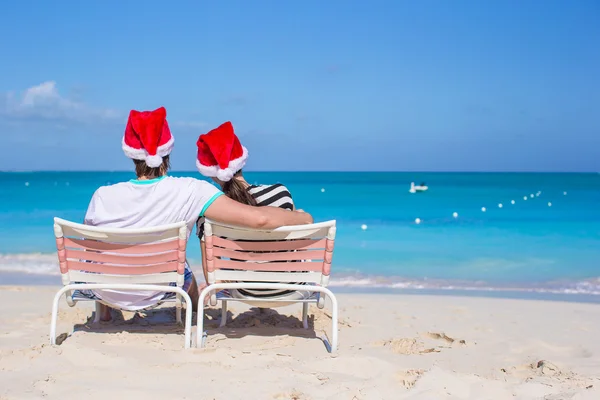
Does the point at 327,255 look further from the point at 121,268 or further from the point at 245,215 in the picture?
the point at 121,268

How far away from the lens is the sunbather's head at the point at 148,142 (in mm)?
3783

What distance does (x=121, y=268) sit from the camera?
371 cm

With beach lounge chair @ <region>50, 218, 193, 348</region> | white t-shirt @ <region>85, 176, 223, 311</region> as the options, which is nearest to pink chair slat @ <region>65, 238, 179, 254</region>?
beach lounge chair @ <region>50, 218, 193, 348</region>

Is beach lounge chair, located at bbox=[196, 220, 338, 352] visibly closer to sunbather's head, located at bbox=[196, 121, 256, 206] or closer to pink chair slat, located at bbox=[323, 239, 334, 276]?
pink chair slat, located at bbox=[323, 239, 334, 276]

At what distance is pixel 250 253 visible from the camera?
12.3 feet

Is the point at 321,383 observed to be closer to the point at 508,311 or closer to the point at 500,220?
the point at 508,311

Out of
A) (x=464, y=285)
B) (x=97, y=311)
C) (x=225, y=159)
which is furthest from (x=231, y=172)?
(x=464, y=285)

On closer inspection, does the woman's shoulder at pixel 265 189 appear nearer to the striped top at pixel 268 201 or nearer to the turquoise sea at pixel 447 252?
the striped top at pixel 268 201

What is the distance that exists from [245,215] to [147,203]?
622mm

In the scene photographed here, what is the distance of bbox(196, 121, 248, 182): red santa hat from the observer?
381cm

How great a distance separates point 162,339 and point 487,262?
8.08 metres

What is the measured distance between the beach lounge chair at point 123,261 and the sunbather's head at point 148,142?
46 cm

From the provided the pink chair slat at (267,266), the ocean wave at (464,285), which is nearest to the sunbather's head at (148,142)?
the pink chair slat at (267,266)

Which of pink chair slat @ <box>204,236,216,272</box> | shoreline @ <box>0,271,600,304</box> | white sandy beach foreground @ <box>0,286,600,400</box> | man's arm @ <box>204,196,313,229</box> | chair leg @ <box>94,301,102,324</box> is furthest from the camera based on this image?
shoreline @ <box>0,271,600,304</box>
